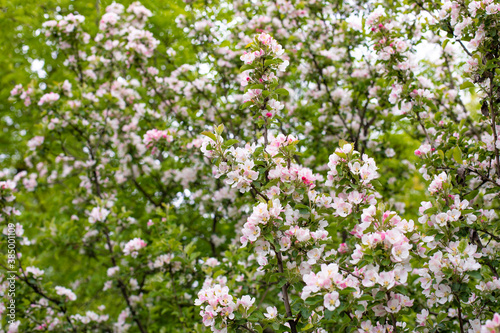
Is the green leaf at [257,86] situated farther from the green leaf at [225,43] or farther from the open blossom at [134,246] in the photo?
the green leaf at [225,43]

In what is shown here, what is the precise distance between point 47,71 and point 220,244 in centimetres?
405

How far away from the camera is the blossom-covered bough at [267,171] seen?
211cm

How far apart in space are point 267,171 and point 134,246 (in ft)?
6.95

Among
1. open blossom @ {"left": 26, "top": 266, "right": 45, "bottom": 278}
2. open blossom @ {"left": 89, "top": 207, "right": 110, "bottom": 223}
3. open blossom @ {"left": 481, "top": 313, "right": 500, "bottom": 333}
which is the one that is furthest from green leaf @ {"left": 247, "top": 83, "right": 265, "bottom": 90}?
open blossom @ {"left": 26, "top": 266, "right": 45, "bottom": 278}

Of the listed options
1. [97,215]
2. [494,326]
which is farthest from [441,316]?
[97,215]

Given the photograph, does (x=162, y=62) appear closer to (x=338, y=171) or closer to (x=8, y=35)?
(x=8, y=35)

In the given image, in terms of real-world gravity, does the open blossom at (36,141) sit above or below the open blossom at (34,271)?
above

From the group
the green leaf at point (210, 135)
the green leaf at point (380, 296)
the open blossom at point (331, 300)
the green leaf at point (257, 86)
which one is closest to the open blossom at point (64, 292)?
the green leaf at point (210, 135)

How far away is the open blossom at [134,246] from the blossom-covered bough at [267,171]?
20mm

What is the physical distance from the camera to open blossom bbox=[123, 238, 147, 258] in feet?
12.7

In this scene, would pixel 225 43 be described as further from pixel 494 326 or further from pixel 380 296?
pixel 494 326

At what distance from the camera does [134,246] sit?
12.8 feet

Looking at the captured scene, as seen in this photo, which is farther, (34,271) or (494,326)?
(34,271)

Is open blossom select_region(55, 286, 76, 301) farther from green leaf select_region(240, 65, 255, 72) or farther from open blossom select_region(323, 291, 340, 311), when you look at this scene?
open blossom select_region(323, 291, 340, 311)
